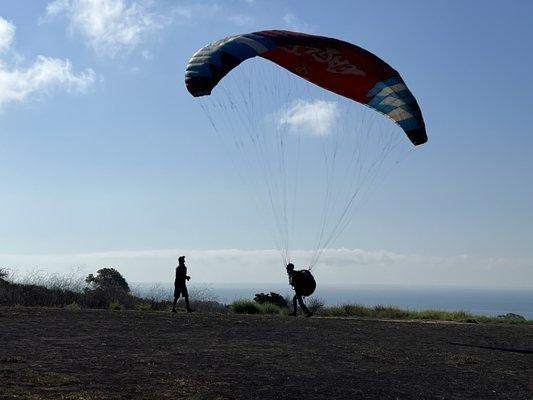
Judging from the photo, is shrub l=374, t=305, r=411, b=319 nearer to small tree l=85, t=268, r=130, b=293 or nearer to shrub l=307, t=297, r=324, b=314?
shrub l=307, t=297, r=324, b=314

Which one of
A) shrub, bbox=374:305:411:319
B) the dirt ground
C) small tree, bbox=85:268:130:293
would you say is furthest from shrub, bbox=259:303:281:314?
small tree, bbox=85:268:130:293

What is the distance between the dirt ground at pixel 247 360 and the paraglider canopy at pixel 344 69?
22.1ft

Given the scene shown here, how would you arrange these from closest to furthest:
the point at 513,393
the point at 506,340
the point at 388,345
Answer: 1. the point at 513,393
2. the point at 388,345
3. the point at 506,340

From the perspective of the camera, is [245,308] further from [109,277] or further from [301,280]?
[109,277]

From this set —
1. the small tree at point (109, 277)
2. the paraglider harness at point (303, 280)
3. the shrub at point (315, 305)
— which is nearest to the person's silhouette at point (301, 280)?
the paraglider harness at point (303, 280)

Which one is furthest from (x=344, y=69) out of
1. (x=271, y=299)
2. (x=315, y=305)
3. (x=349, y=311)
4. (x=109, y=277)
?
(x=109, y=277)

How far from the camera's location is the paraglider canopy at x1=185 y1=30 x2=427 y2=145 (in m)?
18.2

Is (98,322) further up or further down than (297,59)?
further down

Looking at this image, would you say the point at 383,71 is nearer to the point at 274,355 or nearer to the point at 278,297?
the point at 274,355

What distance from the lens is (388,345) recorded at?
47.1 feet

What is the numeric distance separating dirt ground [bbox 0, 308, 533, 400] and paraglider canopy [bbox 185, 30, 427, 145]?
6.72 metres

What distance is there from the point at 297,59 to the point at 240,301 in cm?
1089

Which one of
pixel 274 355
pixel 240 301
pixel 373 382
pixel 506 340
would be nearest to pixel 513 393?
pixel 373 382

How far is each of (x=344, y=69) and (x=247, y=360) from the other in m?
11.2
